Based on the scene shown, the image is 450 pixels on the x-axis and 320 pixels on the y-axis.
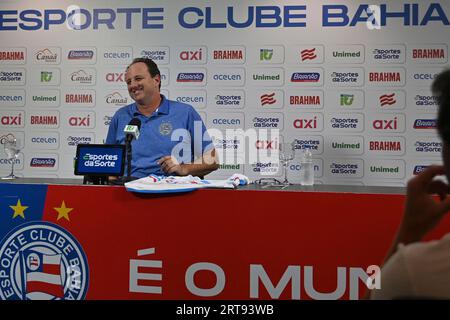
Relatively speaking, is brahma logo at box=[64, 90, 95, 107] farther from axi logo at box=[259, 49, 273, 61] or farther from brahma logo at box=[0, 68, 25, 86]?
axi logo at box=[259, 49, 273, 61]

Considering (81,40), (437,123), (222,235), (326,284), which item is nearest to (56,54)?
(81,40)

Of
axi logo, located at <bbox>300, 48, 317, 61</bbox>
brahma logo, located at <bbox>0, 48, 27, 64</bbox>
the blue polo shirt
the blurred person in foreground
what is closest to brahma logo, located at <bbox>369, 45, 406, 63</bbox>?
axi logo, located at <bbox>300, 48, 317, 61</bbox>

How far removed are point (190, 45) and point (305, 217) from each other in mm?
2737

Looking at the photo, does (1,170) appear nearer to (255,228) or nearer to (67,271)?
(67,271)

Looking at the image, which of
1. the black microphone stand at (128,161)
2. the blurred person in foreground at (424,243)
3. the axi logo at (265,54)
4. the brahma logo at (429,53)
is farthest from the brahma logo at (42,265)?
the brahma logo at (429,53)

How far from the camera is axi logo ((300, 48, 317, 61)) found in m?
4.14

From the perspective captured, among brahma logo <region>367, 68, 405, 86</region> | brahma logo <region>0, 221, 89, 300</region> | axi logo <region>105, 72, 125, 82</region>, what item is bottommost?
brahma logo <region>0, 221, 89, 300</region>

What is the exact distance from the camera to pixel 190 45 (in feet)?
14.1

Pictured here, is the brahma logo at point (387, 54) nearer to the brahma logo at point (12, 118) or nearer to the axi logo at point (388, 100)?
the axi logo at point (388, 100)

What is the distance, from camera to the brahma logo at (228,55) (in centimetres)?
423

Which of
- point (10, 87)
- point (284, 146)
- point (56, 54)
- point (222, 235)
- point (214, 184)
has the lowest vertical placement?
point (222, 235)

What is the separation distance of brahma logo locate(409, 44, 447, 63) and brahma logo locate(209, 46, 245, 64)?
144 centimetres

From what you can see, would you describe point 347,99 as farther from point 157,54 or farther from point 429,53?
point 157,54

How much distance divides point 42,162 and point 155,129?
1.56 m
